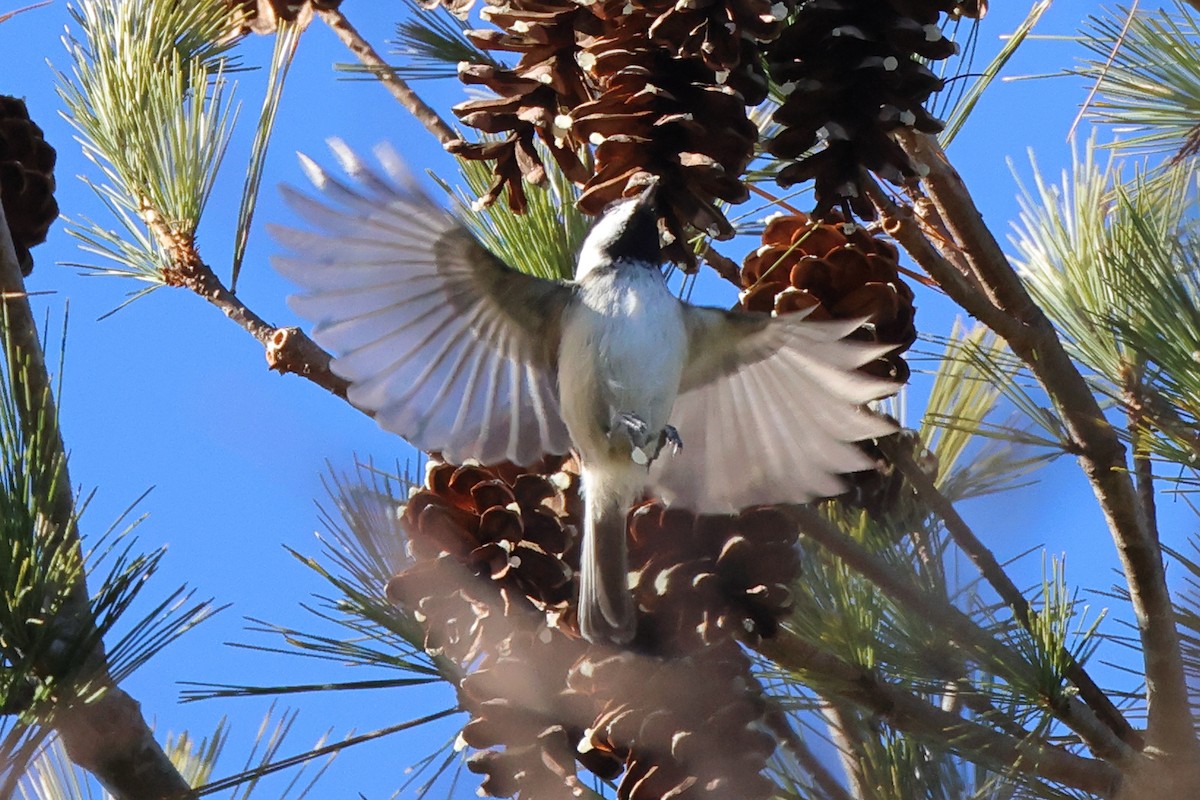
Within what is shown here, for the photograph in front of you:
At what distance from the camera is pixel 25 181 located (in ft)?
5.31

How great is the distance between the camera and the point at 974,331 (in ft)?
5.54

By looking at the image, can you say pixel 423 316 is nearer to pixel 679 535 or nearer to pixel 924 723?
pixel 679 535

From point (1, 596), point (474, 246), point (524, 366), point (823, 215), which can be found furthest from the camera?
point (524, 366)

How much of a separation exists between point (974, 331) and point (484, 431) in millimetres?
691

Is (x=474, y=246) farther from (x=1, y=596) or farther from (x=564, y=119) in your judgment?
(x=1, y=596)

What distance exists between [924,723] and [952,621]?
9 centimetres

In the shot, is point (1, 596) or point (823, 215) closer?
point (1, 596)

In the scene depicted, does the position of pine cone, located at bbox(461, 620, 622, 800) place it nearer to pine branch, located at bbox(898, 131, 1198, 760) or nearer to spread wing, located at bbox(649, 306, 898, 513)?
spread wing, located at bbox(649, 306, 898, 513)

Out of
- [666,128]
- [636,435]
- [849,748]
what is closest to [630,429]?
[636,435]

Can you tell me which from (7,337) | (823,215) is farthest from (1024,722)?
(7,337)

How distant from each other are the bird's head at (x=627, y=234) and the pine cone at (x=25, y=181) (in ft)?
2.30

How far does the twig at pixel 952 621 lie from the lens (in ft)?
3.67


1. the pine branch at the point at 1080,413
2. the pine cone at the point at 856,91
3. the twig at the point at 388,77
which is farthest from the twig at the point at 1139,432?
the twig at the point at 388,77

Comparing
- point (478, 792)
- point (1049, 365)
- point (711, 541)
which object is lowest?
point (478, 792)
